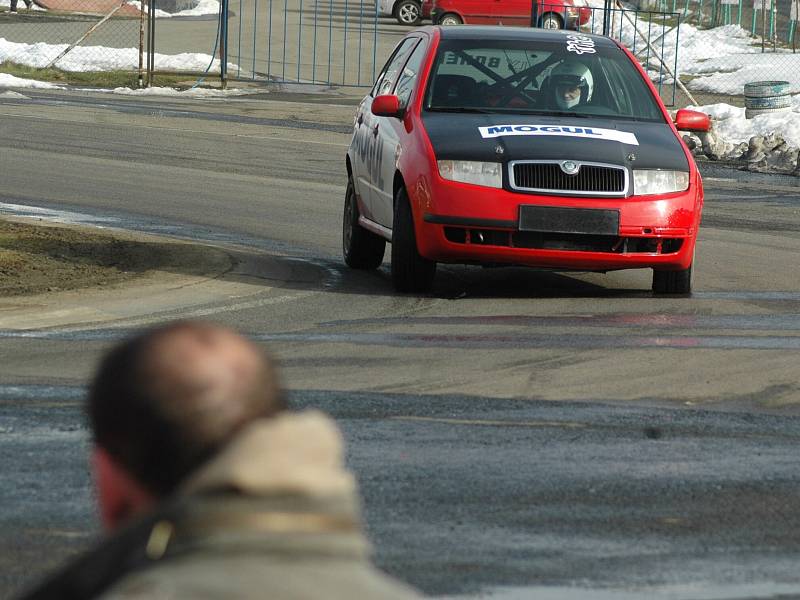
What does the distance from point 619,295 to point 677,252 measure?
0.61m

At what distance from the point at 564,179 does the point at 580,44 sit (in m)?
1.86

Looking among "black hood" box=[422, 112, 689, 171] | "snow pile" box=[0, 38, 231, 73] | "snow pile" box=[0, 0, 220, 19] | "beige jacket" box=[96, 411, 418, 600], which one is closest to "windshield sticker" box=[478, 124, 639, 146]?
"black hood" box=[422, 112, 689, 171]

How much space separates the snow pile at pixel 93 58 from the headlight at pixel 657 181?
25341 millimetres

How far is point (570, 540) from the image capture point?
17.1 ft

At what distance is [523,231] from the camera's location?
10.0 m

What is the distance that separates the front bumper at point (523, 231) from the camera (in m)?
10.0

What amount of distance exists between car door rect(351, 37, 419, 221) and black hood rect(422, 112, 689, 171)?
82 cm

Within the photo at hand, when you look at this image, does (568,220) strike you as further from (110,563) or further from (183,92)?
(183,92)

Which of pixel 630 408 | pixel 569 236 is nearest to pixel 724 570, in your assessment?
pixel 630 408

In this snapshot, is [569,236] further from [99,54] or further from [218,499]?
[99,54]

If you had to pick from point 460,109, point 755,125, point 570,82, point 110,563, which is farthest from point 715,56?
point 110,563

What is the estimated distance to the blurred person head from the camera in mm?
1779

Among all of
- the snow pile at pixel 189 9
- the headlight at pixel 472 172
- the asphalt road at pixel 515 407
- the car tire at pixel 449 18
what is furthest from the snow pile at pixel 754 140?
the snow pile at pixel 189 9

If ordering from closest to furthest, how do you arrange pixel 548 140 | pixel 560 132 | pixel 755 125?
pixel 548 140 < pixel 560 132 < pixel 755 125
